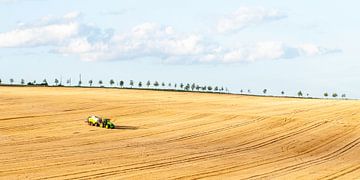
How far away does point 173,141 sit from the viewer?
45.1 metres

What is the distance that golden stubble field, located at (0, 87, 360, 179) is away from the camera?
105 feet

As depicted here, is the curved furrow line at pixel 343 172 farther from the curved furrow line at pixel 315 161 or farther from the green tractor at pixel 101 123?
the green tractor at pixel 101 123

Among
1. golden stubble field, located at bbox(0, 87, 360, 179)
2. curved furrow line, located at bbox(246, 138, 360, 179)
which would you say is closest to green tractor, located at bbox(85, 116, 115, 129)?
golden stubble field, located at bbox(0, 87, 360, 179)

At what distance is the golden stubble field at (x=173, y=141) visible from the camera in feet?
105

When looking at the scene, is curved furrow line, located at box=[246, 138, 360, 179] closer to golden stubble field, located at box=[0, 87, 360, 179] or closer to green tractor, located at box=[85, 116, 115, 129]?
golden stubble field, located at box=[0, 87, 360, 179]

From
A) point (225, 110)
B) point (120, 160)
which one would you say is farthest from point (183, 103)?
point (120, 160)

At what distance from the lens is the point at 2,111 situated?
197ft

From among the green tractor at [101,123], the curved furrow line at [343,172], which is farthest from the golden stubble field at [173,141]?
the green tractor at [101,123]

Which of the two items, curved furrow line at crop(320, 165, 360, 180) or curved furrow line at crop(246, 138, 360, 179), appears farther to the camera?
curved furrow line at crop(246, 138, 360, 179)

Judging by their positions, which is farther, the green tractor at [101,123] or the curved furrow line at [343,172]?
the green tractor at [101,123]

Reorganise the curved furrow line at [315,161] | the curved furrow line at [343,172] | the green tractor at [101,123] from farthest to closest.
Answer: the green tractor at [101,123] < the curved furrow line at [315,161] < the curved furrow line at [343,172]

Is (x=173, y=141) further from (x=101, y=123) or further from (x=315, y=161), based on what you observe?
(x=315, y=161)

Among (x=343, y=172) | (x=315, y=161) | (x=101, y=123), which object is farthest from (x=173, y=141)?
(x=343, y=172)

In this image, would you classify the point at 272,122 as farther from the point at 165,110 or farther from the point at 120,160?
the point at 120,160
